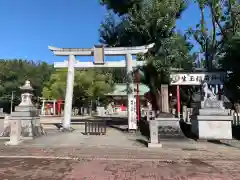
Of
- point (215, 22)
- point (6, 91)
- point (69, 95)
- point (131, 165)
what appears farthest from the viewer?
point (6, 91)

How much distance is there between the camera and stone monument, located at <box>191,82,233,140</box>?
12.1 meters

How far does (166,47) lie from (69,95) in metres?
7.40

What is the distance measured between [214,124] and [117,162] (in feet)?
22.1

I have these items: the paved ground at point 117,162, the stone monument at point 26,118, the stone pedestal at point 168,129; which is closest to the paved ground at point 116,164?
the paved ground at point 117,162

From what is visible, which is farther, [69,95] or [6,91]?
[6,91]

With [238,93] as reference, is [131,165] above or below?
below

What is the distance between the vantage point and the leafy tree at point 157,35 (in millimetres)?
16383

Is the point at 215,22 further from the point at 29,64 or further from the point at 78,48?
the point at 29,64

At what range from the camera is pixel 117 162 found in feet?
24.6

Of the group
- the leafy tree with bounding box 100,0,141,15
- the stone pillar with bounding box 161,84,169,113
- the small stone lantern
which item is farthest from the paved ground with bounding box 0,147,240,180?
the leafy tree with bounding box 100,0,141,15

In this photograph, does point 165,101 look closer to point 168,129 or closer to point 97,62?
point 168,129

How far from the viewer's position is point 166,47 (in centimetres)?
1698

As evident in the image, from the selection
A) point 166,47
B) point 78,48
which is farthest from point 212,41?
point 78,48

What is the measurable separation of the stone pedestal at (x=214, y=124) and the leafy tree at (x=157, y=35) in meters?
4.16
